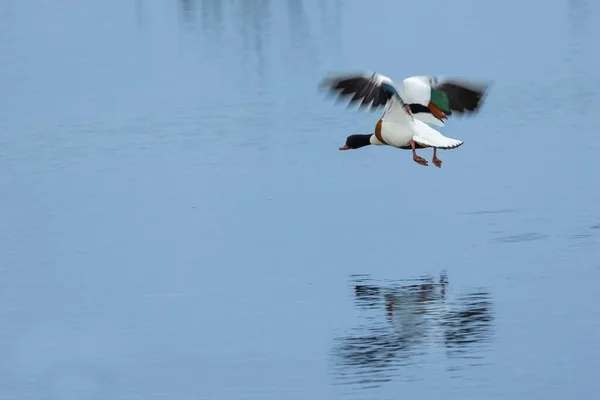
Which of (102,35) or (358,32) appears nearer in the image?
(358,32)

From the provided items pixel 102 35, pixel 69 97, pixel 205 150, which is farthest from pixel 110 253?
pixel 102 35

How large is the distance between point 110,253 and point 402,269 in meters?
2.99

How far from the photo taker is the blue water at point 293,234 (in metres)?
12.7

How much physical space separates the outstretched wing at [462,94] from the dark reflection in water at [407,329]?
6.12ft

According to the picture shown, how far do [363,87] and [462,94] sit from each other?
37.2 inches

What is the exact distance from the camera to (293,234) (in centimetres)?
1672

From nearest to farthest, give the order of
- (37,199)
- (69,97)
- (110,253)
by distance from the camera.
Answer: (110,253), (37,199), (69,97)

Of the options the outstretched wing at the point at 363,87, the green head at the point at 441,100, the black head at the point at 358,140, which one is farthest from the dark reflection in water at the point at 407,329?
the black head at the point at 358,140

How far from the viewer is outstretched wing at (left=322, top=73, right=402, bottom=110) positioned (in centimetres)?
1572

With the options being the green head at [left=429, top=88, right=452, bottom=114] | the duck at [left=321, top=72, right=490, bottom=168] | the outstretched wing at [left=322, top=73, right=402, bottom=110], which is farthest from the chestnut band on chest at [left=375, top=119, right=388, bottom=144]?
the outstretched wing at [left=322, top=73, right=402, bottom=110]

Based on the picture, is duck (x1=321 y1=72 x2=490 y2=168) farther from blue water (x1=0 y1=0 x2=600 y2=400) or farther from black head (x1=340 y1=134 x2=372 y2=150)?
black head (x1=340 y1=134 x2=372 y2=150)

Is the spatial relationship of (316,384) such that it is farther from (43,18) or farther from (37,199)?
(43,18)

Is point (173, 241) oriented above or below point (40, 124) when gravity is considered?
above

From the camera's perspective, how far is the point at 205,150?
22.1m
